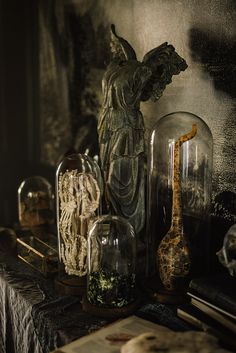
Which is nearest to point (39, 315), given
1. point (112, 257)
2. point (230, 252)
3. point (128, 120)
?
point (112, 257)

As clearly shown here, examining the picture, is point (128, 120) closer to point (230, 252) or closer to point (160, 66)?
point (160, 66)

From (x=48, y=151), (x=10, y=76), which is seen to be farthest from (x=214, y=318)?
(x=10, y=76)

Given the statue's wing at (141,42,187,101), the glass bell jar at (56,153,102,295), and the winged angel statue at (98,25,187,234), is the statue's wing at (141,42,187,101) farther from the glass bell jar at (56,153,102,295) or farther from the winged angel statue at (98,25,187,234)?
the glass bell jar at (56,153,102,295)

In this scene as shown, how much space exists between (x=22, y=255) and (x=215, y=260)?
2.31ft

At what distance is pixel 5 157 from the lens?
284 centimetres

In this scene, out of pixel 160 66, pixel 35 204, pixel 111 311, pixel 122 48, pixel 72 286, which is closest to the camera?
pixel 111 311

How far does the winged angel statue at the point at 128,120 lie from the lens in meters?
1.47

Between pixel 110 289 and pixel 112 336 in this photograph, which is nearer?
pixel 112 336

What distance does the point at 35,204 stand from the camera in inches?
76.4

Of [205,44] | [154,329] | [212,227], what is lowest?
[154,329]

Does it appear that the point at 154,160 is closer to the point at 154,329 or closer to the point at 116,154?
the point at 116,154

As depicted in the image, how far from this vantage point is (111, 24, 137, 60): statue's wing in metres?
1.59

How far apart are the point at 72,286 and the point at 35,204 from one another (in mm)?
642

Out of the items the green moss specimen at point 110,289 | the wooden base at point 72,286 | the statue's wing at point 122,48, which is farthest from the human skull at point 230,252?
the statue's wing at point 122,48
